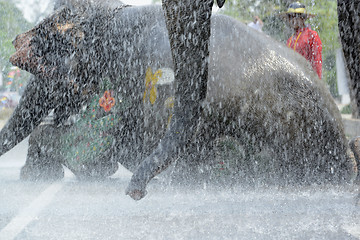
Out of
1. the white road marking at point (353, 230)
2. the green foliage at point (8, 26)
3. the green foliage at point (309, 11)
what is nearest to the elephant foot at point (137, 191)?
the white road marking at point (353, 230)

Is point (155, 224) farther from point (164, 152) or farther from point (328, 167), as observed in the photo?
point (328, 167)

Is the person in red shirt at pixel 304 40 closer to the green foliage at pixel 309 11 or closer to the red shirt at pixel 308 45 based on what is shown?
the red shirt at pixel 308 45

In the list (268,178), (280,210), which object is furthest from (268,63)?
(280,210)

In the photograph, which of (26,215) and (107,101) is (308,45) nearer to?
(107,101)

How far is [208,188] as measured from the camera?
2.69 meters

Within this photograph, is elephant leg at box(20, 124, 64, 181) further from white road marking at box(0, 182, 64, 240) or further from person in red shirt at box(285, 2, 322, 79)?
person in red shirt at box(285, 2, 322, 79)

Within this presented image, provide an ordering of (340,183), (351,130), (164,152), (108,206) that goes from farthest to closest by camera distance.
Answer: (351,130) < (108,206) < (340,183) < (164,152)

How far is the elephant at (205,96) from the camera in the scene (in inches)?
92.8

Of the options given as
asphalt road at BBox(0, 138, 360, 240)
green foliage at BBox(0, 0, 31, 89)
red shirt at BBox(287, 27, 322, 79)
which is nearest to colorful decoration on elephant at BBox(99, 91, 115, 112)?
asphalt road at BBox(0, 138, 360, 240)

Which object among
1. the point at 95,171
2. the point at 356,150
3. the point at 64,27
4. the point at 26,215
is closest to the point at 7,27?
the point at 95,171

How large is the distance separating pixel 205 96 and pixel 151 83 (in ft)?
2.39

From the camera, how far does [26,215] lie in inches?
98.3

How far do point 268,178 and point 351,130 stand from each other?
7.08 meters

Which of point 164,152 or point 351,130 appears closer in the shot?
point 164,152
